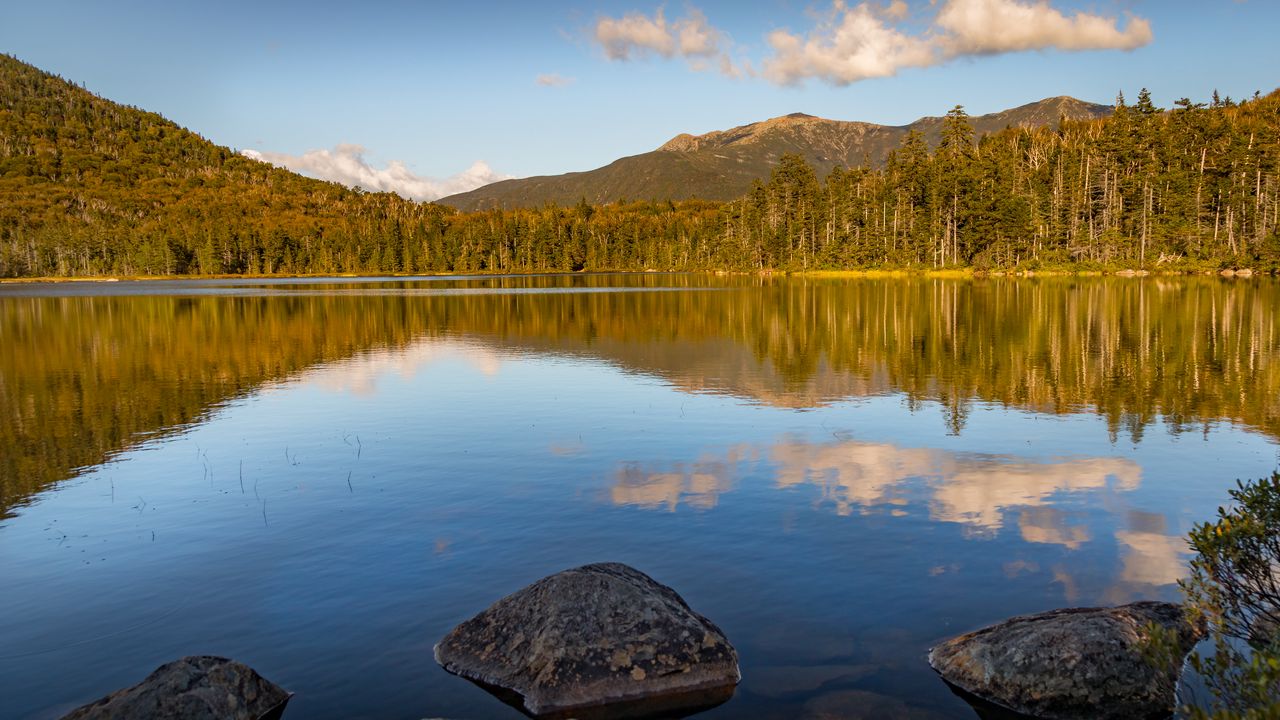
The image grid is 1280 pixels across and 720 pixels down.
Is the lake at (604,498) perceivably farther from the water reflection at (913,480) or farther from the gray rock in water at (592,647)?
the gray rock in water at (592,647)

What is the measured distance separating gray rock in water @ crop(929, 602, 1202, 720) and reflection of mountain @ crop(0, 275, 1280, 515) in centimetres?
585

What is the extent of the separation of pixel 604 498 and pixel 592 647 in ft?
26.7

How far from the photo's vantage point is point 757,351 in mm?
44062

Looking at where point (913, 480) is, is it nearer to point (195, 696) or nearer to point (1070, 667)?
point (1070, 667)

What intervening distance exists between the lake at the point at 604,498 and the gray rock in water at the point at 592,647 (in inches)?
18.3

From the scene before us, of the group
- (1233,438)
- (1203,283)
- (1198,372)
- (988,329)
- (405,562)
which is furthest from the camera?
(1203,283)

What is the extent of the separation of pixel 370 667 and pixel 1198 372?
113ft

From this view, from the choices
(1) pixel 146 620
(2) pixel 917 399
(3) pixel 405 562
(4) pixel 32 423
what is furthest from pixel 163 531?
(2) pixel 917 399

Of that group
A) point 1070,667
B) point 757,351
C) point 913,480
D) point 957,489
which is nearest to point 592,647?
point 1070,667

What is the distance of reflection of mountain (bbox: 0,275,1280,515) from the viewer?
2709 cm

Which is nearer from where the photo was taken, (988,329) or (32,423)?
(32,423)

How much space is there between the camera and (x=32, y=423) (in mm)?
26953

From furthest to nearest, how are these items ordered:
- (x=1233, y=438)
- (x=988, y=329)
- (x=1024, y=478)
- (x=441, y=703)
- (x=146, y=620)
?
(x=988, y=329)
(x=1233, y=438)
(x=1024, y=478)
(x=146, y=620)
(x=441, y=703)

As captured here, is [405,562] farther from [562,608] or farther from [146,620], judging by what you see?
[562,608]
